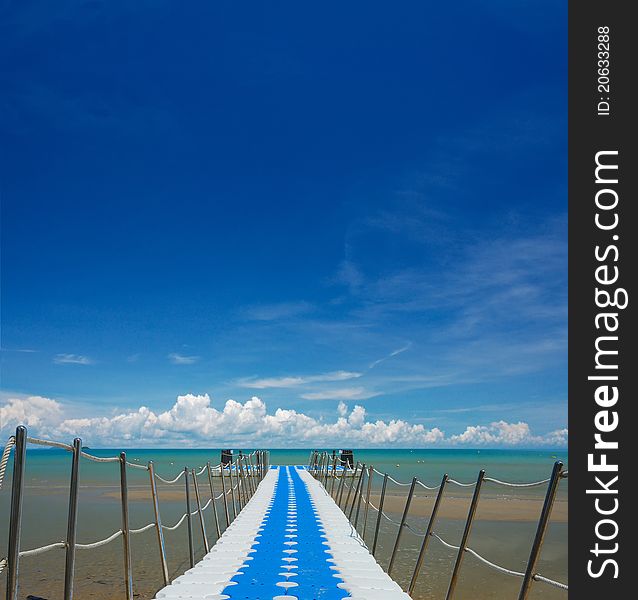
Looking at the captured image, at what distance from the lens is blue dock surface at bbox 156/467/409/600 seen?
191 inches

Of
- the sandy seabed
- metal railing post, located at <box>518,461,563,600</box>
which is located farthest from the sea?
metal railing post, located at <box>518,461,563,600</box>

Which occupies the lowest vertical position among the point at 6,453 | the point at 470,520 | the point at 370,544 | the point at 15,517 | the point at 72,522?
the point at 370,544

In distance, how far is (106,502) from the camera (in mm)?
19375

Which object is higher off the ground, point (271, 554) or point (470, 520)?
point (470, 520)

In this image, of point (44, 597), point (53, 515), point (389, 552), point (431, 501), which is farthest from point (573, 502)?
point (431, 501)

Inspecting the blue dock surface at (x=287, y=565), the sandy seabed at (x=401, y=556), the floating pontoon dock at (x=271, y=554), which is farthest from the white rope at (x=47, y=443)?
A: the sandy seabed at (x=401, y=556)

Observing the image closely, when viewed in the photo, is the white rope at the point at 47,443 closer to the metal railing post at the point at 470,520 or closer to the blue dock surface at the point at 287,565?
the blue dock surface at the point at 287,565

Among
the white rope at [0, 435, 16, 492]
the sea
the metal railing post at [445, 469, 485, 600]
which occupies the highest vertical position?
the white rope at [0, 435, 16, 492]

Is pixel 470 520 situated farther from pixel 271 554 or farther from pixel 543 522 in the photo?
pixel 271 554

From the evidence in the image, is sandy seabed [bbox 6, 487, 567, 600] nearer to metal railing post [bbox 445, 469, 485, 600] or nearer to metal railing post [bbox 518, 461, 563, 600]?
metal railing post [bbox 445, 469, 485, 600]

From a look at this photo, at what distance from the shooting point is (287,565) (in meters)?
6.03

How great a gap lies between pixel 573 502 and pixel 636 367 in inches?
43.5

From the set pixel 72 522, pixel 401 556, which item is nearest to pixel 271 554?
pixel 72 522

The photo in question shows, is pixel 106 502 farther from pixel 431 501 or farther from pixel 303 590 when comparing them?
pixel 303 590
